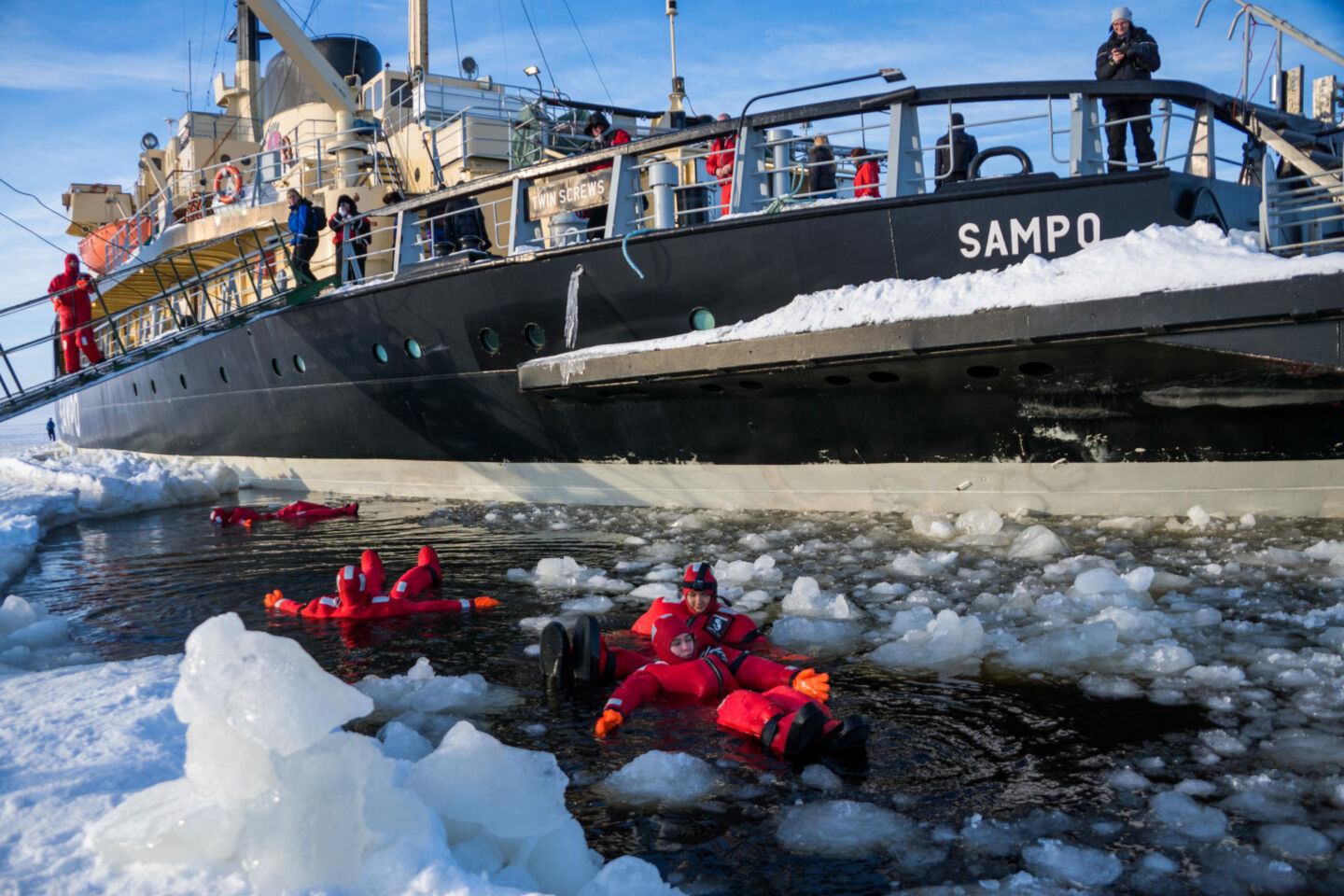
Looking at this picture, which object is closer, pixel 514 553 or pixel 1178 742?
pixel 1178 742

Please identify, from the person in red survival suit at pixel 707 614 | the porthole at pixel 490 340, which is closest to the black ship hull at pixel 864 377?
the porthole at pixel 490 340

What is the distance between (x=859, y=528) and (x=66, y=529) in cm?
815

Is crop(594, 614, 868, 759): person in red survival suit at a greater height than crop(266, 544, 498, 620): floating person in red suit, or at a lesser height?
lesser

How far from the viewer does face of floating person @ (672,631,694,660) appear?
14.7 feet

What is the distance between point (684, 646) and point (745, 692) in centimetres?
65

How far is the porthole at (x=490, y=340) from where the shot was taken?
8844 millimetres

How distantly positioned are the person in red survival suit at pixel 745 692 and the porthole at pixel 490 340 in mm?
4738

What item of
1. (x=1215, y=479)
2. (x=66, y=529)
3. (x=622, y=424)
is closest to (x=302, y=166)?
(x=66, y=529)

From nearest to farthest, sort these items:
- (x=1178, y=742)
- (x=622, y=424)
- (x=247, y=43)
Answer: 1. (x=1178, y=742)
2. (x=622, y=424)
3. (x=247, y=43)

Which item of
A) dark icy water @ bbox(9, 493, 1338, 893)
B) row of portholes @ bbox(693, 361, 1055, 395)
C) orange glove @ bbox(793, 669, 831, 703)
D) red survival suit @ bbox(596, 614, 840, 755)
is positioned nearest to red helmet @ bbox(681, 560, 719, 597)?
red survival suit @ bbox(596, 614, 840, 755)

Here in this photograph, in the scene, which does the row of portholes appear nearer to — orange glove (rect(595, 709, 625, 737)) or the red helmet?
the red helmet

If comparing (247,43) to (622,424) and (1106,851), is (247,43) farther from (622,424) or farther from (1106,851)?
(1106,851)

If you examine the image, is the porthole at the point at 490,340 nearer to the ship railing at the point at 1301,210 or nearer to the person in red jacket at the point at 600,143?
the person in red jacket at the point at 600,143

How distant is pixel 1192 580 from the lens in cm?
536
